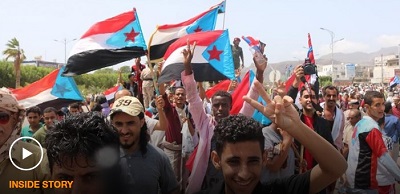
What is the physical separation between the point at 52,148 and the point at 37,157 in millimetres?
474

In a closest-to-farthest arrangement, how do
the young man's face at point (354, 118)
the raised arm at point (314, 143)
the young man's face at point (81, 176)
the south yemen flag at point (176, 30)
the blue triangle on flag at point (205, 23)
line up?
the young man's face at point (81, 176)
the raised arm at point (314, 143)
the young man's face at point (354, 118)
the south yemen flag at point (176, 30)
the blue triangle on flag at point (205, 23)

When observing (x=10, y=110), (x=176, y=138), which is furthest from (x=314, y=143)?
(x=176, y=138)

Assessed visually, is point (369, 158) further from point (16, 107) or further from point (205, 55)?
point (16, 107)

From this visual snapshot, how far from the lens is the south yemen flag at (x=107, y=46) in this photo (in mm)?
5680

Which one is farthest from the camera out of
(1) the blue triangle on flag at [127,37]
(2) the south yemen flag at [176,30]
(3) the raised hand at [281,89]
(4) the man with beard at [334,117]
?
(2) the south yemen flag at [176,30]

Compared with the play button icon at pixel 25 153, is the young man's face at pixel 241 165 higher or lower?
lower

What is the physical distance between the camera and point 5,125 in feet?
7.59

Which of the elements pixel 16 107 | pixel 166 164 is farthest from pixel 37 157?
pixel 166 164

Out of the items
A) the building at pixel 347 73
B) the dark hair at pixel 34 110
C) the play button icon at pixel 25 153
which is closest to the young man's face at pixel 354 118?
the dark hair at pixel 34 110

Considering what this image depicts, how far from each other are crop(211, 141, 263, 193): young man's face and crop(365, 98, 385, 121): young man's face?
2.74m

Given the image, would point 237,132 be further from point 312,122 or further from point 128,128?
point 312,122

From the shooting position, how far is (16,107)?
238 centimetres

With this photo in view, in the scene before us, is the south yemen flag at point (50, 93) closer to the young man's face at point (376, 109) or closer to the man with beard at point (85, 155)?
the young man's face at point (376, 109)

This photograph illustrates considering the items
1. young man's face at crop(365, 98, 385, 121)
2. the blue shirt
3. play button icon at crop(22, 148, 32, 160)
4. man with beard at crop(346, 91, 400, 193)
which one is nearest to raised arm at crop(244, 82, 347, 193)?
play button icon at crop(22, 148, 32, 160)
